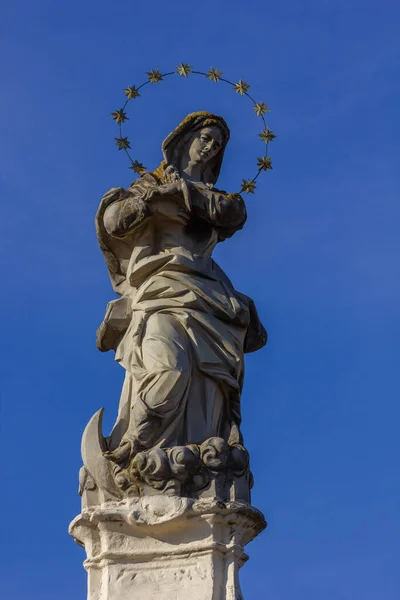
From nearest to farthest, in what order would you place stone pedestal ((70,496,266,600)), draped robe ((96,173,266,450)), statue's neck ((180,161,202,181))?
1. stone pedestal ((70,496,266,600))
2. draped robe ((96,173,266,450))
3. statue's neck ((180,161,202,181))

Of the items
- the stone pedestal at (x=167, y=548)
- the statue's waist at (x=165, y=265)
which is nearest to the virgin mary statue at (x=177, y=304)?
the statue's waist at (x=165, y=265)

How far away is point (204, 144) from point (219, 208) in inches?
33.0

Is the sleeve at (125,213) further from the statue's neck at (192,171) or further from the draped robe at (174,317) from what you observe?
the statue's neck at (192,171)

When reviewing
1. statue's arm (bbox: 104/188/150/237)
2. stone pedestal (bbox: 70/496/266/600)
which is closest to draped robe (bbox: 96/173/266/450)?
statue's arm (bbox: 104/188/150/237)

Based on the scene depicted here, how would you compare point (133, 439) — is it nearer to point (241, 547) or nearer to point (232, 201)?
point (241, 547)

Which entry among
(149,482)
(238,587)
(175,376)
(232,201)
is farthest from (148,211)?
(238,587)

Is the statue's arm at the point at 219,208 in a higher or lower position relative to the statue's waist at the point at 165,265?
higher

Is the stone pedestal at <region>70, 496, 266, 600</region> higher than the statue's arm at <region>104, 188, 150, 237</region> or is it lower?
lower

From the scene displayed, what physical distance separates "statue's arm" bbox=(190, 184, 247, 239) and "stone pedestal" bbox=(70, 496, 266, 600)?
8.83 feet

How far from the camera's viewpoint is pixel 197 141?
13.7 meters

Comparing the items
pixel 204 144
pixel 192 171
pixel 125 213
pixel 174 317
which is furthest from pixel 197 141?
pixel 174 317

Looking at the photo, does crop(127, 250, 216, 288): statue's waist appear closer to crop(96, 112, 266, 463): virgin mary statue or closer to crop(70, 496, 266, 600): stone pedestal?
crop(96, 112, 266, 463): virgin mary statue

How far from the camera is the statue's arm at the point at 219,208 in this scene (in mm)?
13133

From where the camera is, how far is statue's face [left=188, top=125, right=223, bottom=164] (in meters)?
13.7
